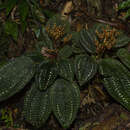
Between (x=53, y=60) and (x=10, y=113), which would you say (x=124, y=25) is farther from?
(x=10, y=113)

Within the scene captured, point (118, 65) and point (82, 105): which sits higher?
point (118, 65)

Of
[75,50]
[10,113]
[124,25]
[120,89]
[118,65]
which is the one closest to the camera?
[120,89]

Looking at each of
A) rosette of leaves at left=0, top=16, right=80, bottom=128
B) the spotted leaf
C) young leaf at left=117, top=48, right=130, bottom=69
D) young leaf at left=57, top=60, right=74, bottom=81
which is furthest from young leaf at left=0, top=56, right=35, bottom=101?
young leaf at left=117, top=48, right=130, bottom=69

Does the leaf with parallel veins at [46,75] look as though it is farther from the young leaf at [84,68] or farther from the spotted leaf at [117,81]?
the spotted leaf at [117,81]

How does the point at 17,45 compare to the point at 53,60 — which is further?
the point at 17,45

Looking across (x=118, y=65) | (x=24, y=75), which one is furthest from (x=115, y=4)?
(x=24, y=75)

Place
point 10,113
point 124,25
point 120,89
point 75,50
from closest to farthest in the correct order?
1. point 120,89
2. point 75,50
3. point 10,113
4. point 124,25

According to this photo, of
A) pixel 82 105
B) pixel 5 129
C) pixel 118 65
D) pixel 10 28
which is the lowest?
pixel 5 129

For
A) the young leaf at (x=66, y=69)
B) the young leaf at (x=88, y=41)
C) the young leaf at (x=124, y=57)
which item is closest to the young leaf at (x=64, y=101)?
the young leaf at (x=66, y=69)

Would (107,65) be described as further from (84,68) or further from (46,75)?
(46,75)
